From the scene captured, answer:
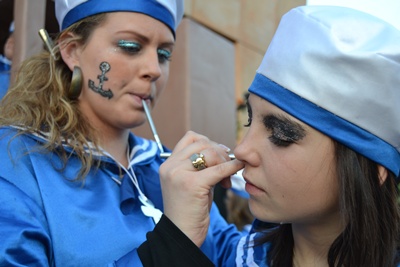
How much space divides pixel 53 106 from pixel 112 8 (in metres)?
0.35

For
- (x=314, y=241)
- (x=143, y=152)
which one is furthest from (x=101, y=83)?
(x=314, y=241)

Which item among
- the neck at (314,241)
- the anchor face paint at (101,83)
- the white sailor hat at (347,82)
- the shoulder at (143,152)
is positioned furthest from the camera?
the shoulder at (143,152)

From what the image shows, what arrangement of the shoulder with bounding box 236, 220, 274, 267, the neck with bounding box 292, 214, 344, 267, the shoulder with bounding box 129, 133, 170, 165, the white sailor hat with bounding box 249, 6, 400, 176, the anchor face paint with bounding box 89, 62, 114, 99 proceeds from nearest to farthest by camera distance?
1. the white sailor hat with bounding box 249, 6, 400, 176
2. the neck with bounding box 292, 214, 344, 267
3. the shoulder with bounding box 236, 220, 274, 267
4. the anchor face paint with bounding box 89, 62, 114, 99
5. the shoulder with bounding box 129, 133, 170, 165

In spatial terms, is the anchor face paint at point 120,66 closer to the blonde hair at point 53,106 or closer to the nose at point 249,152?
the blonde hair at point 53,106

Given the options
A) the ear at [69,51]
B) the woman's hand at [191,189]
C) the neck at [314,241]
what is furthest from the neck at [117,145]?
the neck at [314,241]

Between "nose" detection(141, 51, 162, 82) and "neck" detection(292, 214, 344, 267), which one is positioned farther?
"nose" detection(141, 51, 162, 82)

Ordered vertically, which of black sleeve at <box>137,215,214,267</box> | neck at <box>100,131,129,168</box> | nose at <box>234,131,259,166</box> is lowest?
neck at <box>100,131,129,168</box>

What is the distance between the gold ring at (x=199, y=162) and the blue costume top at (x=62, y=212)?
0.86 ft

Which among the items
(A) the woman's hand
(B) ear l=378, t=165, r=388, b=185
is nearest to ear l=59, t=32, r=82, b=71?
(A) the woman's hand

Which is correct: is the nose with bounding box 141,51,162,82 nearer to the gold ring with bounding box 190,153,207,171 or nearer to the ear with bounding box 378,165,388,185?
the gold ring with bounding box 190,153,207,171

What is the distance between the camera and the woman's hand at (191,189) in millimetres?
1301

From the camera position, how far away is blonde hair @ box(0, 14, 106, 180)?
4.93ft

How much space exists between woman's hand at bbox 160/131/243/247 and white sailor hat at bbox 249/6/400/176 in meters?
0.25

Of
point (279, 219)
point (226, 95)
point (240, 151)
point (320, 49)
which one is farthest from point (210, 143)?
point (226, 95)
